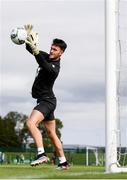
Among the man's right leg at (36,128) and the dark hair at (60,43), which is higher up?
the dark hair at (60,43)

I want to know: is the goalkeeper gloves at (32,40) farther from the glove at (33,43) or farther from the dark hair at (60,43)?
the dark hair at (60,43)

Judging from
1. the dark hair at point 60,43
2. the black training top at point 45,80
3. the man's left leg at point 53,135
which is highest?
the dark hair at point 60,43

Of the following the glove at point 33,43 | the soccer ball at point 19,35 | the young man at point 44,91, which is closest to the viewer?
the glove at point 33,43

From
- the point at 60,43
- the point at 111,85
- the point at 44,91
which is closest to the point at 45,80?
the point at 44,91

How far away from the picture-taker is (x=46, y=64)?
439 inches

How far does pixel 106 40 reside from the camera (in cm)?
1179

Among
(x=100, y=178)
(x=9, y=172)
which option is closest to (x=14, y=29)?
(x=9, y=172)

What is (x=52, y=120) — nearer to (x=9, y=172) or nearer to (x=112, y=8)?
(x=9, y=172)

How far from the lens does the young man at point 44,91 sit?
1111cm

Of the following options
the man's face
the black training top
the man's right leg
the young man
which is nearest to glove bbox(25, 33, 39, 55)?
the young man

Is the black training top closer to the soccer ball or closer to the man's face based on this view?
the man's face

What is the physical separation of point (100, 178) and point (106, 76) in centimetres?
249

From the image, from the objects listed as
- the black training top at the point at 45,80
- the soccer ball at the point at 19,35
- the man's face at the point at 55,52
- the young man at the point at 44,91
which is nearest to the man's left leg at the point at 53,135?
the young man at the point at 44,91

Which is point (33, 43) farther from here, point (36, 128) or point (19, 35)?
point (36, 128)
